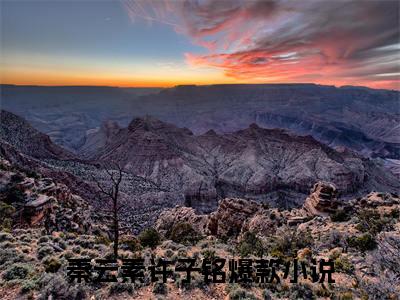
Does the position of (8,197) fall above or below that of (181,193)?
above

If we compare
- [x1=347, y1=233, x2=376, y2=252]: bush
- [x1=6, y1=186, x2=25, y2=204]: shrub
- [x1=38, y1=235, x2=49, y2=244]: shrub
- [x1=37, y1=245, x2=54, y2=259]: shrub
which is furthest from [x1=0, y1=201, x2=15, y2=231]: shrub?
[x1=347, y1=233, x2=376, y2=252]: bush

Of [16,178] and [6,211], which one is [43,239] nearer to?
[6,211]

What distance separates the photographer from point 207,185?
92.2m

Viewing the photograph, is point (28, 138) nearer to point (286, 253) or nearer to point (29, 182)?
point (29, 182)

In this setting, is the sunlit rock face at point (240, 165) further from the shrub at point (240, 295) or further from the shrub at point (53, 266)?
the shrub at point (240, 295)

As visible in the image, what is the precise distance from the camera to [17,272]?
11.8m

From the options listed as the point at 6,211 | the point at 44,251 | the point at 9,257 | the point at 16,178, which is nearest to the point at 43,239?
the point at 44,251

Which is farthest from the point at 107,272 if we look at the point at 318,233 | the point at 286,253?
the point at 318,233

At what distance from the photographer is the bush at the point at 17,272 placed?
37.7 ft

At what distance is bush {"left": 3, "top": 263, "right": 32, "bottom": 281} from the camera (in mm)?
11492

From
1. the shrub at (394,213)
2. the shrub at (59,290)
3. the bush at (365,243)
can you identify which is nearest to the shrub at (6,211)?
the shrub at (59,290)

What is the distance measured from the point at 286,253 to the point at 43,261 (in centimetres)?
1419

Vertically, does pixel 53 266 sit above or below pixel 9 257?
above

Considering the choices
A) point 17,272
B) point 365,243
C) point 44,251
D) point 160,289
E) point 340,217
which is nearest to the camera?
point 160,289
